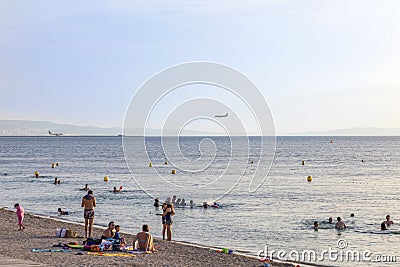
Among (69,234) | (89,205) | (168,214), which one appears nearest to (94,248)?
(89,205)

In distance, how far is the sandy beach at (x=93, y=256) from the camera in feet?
58.7

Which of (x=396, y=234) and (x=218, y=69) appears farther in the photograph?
(x=396, y=234)

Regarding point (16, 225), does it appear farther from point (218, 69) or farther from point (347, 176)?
point (347, 176)

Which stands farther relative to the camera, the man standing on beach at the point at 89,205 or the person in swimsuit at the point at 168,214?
the person in swimsuit at the point at 168,214

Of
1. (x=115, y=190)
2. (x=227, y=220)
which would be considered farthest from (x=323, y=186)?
(x=227, y=220)

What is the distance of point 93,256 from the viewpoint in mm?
18844

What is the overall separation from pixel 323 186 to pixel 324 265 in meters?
35.4

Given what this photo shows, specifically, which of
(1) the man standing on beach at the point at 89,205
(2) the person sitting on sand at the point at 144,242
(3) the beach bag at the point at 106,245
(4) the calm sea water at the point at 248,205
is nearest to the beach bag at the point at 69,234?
(1) the man standing on beach at the point at 89,205

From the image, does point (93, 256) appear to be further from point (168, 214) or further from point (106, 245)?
point (168, 214)

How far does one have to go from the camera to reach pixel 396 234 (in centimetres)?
2914

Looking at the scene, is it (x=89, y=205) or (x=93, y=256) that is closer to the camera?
(x=93, y=256)

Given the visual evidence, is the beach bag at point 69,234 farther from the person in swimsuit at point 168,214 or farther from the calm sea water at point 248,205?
the calm sea water at point 248,205

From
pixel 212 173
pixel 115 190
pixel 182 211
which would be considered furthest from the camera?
pixel 212 173

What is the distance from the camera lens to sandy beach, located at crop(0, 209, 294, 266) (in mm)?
17906
